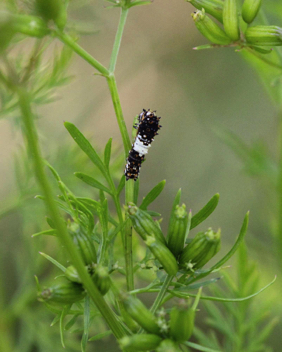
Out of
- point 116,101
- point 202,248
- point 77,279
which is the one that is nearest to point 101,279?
point 77,279

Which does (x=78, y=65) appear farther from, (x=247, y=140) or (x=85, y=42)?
(x=247, y=140)

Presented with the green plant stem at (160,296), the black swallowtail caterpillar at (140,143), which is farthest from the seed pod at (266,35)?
the green plant stem at (160,296)

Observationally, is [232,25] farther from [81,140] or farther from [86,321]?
[86,321]

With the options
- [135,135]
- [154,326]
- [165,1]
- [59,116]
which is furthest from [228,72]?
[154,326]

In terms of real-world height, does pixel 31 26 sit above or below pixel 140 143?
above

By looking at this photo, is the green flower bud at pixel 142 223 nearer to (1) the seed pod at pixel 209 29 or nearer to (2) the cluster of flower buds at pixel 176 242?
(2) the cluster of flower buds at pixel 176 242

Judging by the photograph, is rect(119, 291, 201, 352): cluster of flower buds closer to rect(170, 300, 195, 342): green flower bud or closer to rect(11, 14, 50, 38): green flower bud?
rect(170, 300, 195, 342): green flower bud
